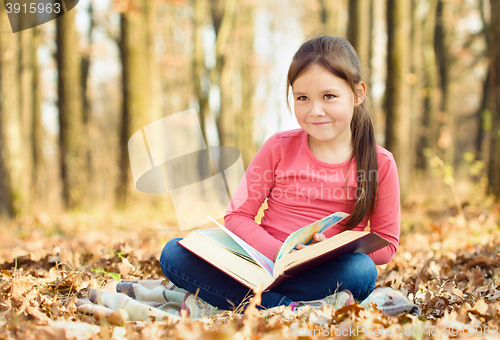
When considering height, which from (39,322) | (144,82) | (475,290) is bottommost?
(475,290)

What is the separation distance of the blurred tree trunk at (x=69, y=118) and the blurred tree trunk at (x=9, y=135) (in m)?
1.20

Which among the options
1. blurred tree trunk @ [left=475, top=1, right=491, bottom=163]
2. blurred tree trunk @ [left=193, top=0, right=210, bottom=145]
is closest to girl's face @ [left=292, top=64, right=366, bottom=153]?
blurred tree trunk @ [left=475, top=1, right=491, bottom=163]

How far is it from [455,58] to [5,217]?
13.3 m

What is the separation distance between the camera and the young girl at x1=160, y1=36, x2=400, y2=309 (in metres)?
2.21

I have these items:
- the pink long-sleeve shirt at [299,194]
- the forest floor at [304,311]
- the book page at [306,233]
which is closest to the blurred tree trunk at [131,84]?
the forest floor at [304,311]

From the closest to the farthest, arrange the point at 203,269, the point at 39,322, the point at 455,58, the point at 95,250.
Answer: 1. the point at 39,322
2. the point at 203,269
3. the point at 95,250
4. the point at 455,58

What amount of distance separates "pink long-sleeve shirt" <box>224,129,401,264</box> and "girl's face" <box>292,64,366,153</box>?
203mm

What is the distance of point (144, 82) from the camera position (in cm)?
809

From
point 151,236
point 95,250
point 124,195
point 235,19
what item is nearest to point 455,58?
point 235,19

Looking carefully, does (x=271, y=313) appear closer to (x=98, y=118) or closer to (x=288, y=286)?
(x=288, y=286)

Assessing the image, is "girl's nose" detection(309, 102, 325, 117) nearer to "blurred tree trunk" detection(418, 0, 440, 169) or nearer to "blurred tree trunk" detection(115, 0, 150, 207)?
"blurred tree trunk" detection(115, 0, 150, 207)

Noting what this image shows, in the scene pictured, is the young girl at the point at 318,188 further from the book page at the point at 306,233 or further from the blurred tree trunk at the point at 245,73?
the blurred tree trunk at the point at 245,73

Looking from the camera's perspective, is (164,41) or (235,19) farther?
(164,41)

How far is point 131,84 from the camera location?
7988mm
